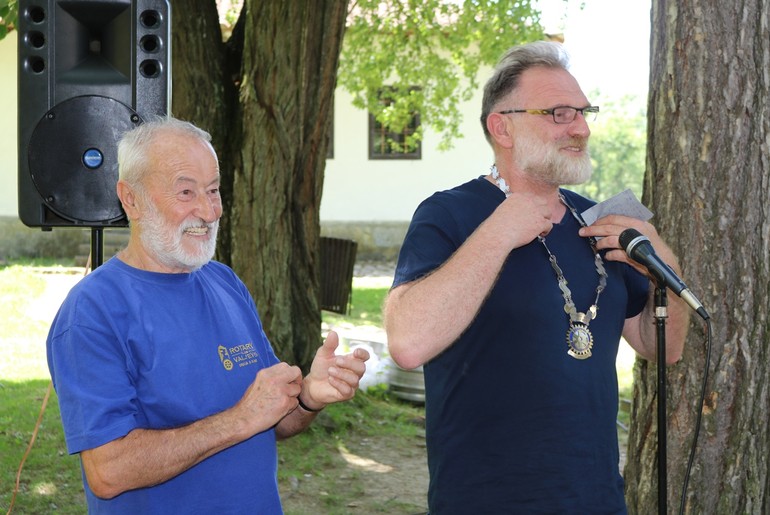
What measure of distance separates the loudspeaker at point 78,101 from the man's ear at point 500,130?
127 centimetres

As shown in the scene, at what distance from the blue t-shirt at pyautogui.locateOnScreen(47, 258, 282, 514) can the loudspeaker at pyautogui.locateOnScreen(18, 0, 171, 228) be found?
0.83 m

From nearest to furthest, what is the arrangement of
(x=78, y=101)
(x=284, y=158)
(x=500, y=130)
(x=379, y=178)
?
(x=500, y=130) < (x=78, y=101) < (x=284, y=158) < (x=379, y=178)

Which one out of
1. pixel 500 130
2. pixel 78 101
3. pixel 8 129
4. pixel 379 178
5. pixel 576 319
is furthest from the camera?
pixel 379 178

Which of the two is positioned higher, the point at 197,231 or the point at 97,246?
the point at 197,231

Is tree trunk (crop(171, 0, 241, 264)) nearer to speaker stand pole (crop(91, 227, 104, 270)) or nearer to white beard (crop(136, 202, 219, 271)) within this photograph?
speaker stand pole (crop(91, 227, 104, 270))

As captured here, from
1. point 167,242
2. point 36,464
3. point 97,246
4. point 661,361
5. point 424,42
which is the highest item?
point 424,42

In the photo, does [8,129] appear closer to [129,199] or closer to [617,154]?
[129,199]

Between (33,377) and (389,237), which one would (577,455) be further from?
(389,237)

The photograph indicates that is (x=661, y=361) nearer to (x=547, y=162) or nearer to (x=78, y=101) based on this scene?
(x=547, y=162)

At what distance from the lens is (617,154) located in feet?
119

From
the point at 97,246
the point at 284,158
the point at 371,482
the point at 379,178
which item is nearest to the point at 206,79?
the point at 284,158

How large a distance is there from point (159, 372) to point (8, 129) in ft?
57.3

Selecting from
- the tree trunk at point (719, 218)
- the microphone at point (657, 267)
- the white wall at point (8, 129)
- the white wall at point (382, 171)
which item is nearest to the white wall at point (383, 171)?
the white wall at point (382, 171)

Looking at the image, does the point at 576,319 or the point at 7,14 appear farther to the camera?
the point at 7,14
